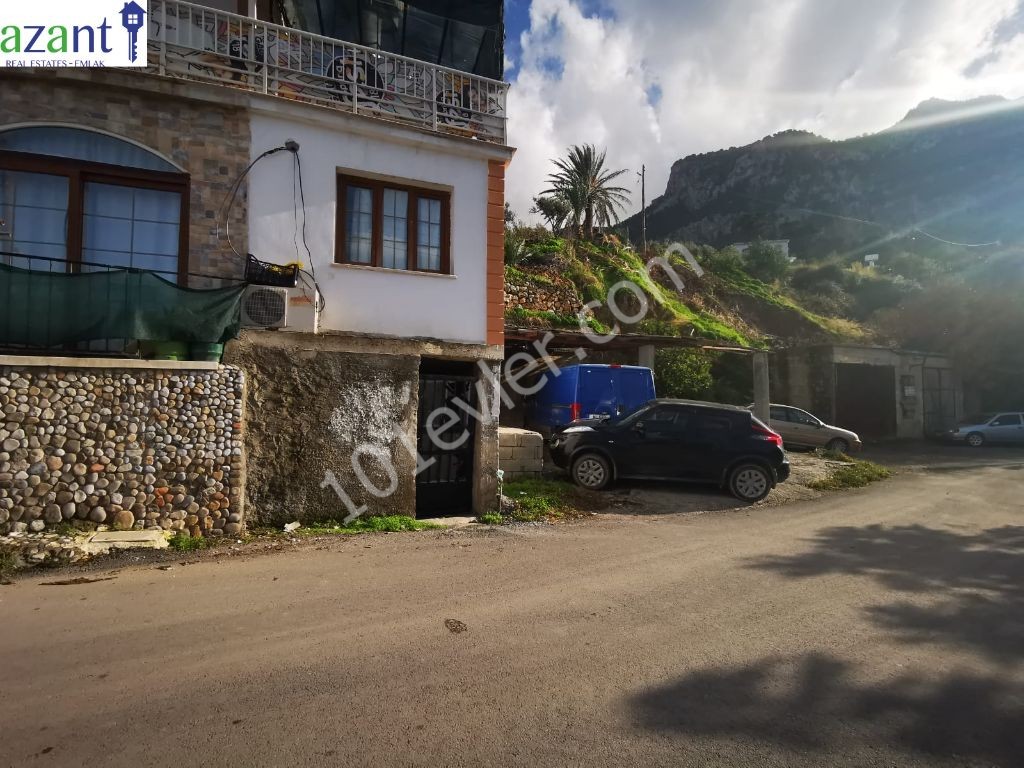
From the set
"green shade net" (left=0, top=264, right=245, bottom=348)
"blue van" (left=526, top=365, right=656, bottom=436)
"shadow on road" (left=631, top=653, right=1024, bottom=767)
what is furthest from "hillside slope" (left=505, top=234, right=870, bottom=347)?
"shadow on road" (left=631, top=653, right=1024, bottom=767)

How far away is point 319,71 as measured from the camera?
8.59 m

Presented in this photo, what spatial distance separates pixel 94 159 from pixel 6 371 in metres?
2.88

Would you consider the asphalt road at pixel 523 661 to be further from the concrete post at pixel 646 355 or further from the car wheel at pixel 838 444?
the car wheel at pixel 838 444

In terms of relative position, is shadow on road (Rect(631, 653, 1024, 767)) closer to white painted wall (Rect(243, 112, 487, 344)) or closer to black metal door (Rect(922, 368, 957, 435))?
white painted wall (Rect(243, 112, 487, 344))

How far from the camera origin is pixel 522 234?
90.9ft

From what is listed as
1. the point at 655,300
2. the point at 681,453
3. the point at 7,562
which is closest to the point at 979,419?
the point at 655,300

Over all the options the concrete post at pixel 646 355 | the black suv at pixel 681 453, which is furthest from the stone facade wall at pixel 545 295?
the black suv at pixel 681 453

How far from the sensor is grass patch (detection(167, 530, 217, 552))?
637cm

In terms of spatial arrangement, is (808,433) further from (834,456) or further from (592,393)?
(592,393)

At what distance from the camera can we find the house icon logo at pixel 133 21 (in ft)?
24.3

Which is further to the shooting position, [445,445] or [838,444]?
[838,444]

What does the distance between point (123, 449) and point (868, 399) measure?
82.1 ft

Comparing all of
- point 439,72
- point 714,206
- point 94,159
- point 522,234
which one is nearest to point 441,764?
point 94,159

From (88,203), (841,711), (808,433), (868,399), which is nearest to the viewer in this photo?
(841,711)
